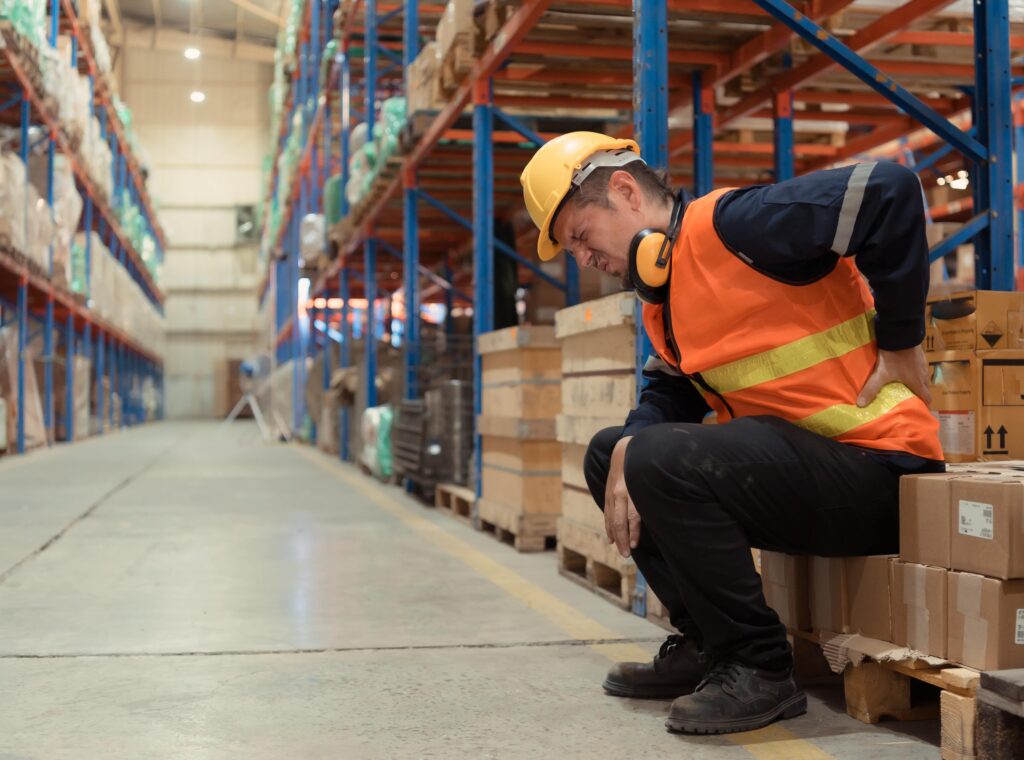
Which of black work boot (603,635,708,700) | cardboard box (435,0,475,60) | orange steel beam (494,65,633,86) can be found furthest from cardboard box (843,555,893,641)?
orange steel beam (494,65,633,86)

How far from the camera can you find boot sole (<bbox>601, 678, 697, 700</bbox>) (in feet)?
9.07

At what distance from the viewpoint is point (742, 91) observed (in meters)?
6.69

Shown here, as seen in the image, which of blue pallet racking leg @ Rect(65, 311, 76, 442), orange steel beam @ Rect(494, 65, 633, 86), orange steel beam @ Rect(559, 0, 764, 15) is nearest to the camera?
orange steel beam @ Rect(559, 0, 764, 15)

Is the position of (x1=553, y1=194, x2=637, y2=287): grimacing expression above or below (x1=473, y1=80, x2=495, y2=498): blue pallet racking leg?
below

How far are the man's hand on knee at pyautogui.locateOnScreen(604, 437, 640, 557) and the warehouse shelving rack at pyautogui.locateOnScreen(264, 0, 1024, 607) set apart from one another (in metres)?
1.07

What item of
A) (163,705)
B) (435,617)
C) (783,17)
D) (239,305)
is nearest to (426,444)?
(435,617)

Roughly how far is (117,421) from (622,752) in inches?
924

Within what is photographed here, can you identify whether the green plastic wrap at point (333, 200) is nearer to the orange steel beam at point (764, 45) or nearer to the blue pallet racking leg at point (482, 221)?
the blue pallet racking leg at point (482, 221)

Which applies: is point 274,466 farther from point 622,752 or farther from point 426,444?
point 622,752

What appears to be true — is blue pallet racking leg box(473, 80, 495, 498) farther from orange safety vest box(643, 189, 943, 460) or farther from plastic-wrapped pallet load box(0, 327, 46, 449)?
plastic-wrapped pallet load box(0, 327, 46, 449)

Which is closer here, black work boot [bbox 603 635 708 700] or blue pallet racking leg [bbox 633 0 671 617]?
black work boot [bbox 603 635 708 700]

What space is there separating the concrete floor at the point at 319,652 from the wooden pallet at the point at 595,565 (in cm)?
8

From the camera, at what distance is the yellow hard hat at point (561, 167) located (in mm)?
2619

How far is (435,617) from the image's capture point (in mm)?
3916
